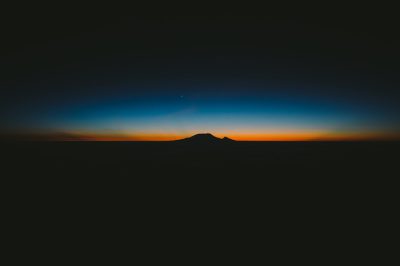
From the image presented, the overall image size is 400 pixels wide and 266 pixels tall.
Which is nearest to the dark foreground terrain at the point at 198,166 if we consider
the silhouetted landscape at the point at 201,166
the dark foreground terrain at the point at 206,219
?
the silhouetted landscape at the point at 201,166

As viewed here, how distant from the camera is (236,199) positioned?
1152 centimetres

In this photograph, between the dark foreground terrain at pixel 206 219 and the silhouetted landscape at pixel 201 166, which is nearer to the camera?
the dark foreground terrain at pixel 206 219

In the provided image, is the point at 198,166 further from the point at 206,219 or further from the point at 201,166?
the point at 206,219

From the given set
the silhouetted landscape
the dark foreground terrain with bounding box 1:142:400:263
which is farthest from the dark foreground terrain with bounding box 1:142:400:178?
the dark foreground terrain with bounding box 1:142:400:263

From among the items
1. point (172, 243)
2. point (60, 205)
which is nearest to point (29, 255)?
point (172, 243)

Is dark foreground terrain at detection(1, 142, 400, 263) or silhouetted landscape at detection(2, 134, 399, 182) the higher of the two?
silhouetted landscape at detection(2, 134, 399, 182)

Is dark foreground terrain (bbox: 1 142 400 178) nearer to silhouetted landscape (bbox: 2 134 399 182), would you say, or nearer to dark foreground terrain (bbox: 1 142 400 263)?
silhouetted landscape (bbox: 2 134 399 182)

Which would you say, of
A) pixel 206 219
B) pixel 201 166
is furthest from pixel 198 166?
pixel 206 219

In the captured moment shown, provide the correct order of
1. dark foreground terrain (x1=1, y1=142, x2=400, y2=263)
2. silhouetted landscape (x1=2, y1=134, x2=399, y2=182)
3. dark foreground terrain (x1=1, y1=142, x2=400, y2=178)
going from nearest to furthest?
dark foreground terrain (x1=1, y1=142, x2=400, y2=263), silhouetted landscape (x1=2, y1=134, x2=399, y2=182), dark foreground terrain (x1=1, y1=142, x2=400, y2=178)

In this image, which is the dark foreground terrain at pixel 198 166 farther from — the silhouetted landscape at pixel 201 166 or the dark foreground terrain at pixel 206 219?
the dark foreground terrain at pixel 206 219

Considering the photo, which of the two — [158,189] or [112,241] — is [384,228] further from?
[158,189]

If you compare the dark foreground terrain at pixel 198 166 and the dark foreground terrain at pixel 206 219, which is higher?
the dark foreground terrain at pixel 198 166

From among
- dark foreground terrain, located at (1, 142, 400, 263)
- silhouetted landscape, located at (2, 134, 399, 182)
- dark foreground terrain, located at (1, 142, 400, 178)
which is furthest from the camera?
dark foreground terrain, located at (1, 142, 400, 178)

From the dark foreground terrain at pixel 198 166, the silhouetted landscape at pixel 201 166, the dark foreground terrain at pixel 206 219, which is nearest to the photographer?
the dark foreground terrain at pixel 206 219
